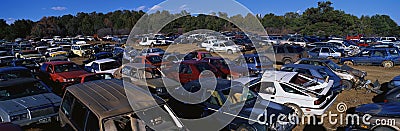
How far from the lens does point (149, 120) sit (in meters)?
4.62

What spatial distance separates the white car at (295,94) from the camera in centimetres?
741

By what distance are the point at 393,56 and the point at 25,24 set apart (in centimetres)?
8484

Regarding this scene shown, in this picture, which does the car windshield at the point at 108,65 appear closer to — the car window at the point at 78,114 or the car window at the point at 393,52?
the car window at the point at 78,114

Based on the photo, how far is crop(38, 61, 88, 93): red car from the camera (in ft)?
37.4

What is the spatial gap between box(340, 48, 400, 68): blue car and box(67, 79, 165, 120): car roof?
16969 mm

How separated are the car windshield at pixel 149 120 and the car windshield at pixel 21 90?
177 inches

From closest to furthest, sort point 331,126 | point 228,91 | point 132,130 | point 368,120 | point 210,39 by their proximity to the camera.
→ point 132,130
point 368,120
point 228,91
point 331,126
point 210,39

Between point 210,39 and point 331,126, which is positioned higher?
point 210,39

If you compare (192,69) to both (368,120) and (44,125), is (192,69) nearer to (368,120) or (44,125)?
(44,125)

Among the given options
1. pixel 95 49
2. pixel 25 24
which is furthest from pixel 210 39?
pixel 25 24

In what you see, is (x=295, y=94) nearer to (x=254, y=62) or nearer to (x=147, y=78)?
(x=147, y=78)

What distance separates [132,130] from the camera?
15.2 feet

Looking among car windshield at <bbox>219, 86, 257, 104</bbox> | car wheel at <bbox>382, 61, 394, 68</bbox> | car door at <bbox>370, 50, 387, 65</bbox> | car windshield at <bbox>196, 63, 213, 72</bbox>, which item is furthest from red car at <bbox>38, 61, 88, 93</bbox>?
car wheel at <bbox>382, 61, 394, 68</bbox>

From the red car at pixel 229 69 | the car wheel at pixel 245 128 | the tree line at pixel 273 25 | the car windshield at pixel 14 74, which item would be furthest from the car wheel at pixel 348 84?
the tree line at pixel 273 25
